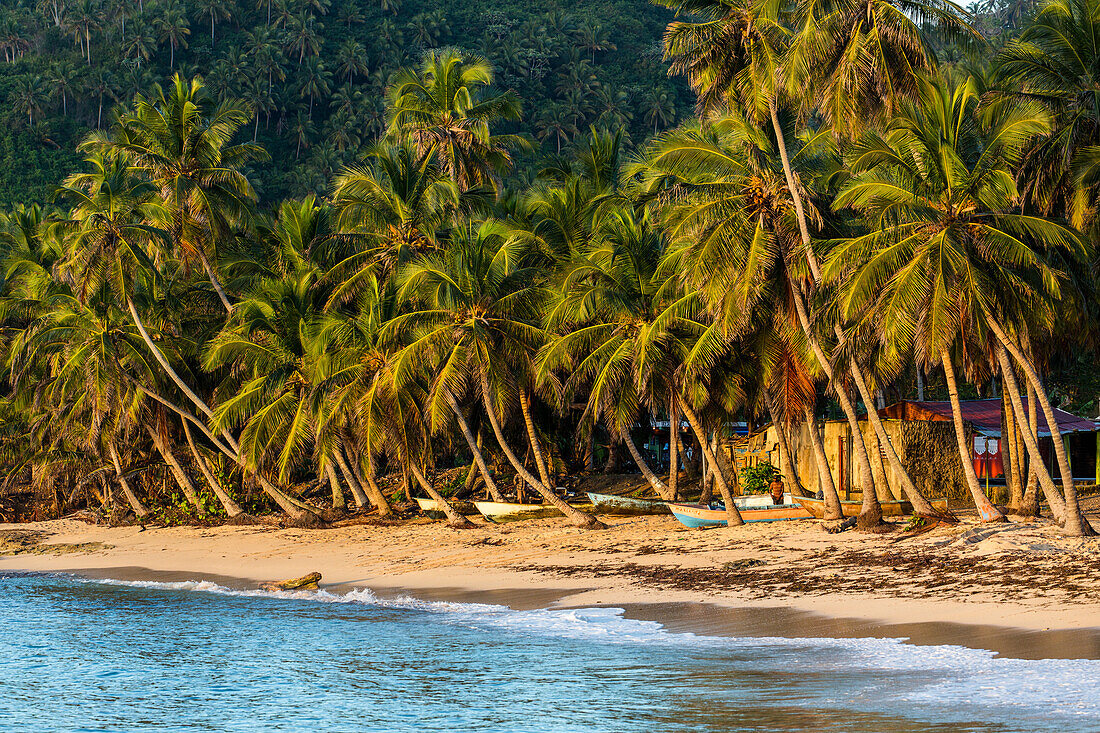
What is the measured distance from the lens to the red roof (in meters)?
24.4

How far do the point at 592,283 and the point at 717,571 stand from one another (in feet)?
25.9

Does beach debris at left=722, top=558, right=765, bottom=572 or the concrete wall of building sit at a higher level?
the concrete wall of building

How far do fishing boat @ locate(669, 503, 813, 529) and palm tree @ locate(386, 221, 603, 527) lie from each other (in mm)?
2307

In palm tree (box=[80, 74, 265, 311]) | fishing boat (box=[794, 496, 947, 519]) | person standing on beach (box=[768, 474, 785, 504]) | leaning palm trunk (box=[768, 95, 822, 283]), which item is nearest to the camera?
leaning palm trunk (box=[768, 95, 822, 283])

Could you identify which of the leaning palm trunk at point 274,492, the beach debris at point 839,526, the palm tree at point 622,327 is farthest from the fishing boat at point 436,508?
the beach debris at point 839,526

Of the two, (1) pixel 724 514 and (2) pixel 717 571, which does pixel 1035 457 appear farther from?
(1) pixel 724 514

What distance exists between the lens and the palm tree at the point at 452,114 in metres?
31.3

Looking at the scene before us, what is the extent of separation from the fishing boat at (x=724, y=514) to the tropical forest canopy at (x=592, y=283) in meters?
0.30

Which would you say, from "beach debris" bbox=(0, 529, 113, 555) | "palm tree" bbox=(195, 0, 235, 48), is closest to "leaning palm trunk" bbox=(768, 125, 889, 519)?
"beach debris" bbox=(0, 529, 113, 555)

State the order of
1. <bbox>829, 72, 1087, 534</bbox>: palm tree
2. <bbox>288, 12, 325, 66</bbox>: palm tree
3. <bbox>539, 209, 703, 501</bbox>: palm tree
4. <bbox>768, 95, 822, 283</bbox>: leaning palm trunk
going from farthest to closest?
1. <bbox>288, 12, 325, 66</bbox>: palm tree
2. <bbox>539, 209, 703, 501</bbox>: palm tree
3. <bbox>768, 95, 822, 283</bbox>: leaning palm trunk
4. <bbox>829, 72, 1087, 534</bbox>: palm tree

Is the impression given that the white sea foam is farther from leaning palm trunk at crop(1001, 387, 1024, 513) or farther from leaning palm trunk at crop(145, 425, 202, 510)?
leaning palm trunk at crop(145, 425, 202, 510)

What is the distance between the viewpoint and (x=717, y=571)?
17.7 meters

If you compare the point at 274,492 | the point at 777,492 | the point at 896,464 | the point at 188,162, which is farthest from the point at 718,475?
the point at 188,162

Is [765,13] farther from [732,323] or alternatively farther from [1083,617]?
[1083,617]
